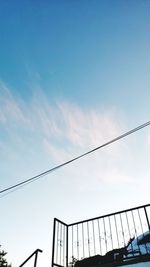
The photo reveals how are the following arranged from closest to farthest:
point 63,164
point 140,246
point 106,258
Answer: point 140,246 < point 106,258 < point 63,164

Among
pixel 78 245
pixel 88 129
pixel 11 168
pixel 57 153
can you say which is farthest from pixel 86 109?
pixel 78 245

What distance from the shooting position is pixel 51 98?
5.71 meters

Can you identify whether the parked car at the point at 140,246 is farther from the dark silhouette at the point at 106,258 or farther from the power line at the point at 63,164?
the power line at the point at 63,164

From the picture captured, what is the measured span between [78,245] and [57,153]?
2279 mm

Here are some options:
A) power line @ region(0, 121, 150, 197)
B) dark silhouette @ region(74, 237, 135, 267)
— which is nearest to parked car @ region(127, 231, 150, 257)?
dark silhouette @ region(74, 237, 135, 267)

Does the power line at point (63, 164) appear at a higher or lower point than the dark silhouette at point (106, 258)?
higher

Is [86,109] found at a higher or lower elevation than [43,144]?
higher

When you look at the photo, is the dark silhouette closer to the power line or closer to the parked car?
the parked car

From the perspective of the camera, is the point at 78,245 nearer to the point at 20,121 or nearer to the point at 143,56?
the point at 20,121

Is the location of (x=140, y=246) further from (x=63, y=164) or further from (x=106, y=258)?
(x=63, y=164)

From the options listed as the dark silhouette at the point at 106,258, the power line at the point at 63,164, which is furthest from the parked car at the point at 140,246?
the power line at the point at 63,164

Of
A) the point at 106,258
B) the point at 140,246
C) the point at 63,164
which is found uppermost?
the point at 63,164

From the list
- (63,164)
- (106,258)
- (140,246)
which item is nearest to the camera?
(140,246)

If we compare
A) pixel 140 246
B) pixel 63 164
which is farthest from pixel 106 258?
pixel 63 164
